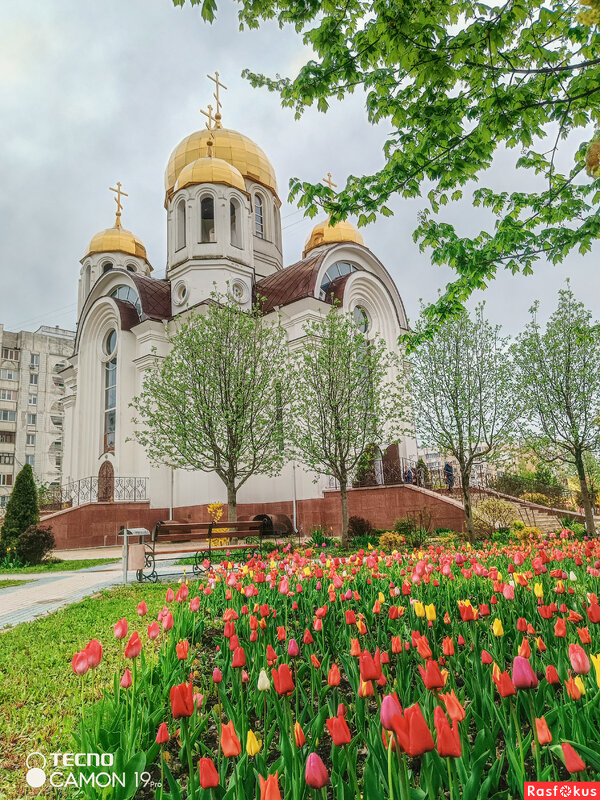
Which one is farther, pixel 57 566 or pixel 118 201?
pixel 118 201

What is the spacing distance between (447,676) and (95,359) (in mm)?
26739

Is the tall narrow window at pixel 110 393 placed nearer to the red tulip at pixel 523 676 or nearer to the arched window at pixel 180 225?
the arched window at pixel 180 225

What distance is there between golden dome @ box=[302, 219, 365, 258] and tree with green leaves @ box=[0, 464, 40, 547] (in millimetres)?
19914

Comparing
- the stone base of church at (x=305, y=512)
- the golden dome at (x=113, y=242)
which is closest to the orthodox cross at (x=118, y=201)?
the golden dome at (x=113, y=242)

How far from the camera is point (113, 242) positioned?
3030 cm

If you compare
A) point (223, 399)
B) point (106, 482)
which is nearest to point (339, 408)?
point (223, 399)

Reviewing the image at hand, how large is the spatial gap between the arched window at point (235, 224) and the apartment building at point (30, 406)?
102 feet

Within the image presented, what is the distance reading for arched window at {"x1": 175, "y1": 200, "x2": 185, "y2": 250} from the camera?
24.9 meters

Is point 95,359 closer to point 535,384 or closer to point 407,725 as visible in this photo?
point 535,384

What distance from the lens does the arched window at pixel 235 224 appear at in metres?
24.7

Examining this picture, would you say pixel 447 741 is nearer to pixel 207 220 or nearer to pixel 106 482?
pixel 106 482

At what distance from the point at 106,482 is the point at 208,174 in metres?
14.4

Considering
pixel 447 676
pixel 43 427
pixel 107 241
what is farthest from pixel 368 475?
pixel 43 427

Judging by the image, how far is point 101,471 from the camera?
24391 millimetres
